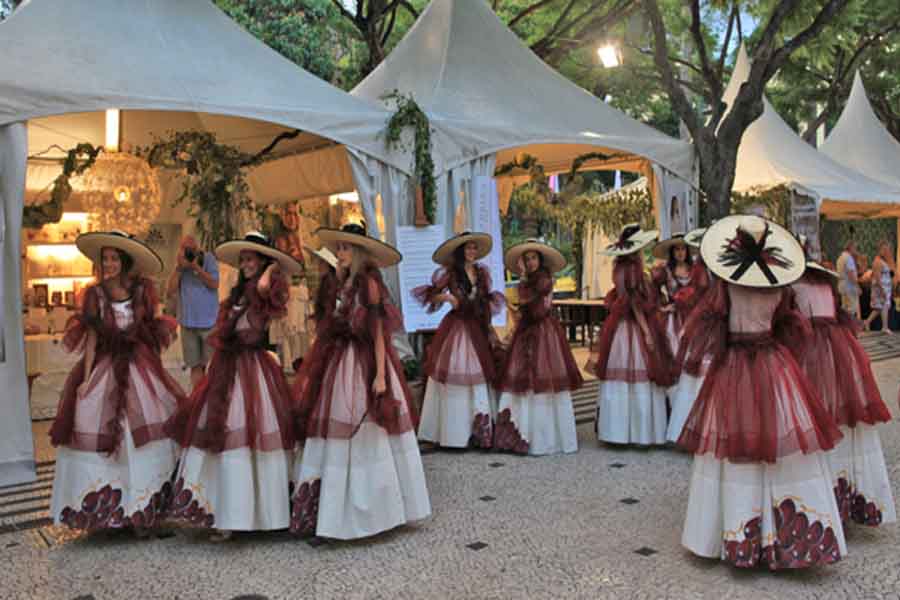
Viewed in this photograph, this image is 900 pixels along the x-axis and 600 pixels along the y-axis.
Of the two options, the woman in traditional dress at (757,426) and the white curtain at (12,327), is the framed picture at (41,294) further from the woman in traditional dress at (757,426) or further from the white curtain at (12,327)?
the woman in traditional dress at (757,426)

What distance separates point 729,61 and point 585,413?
16.8m

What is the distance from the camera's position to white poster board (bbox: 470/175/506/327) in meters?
8.33

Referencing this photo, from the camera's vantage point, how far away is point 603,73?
1579cm

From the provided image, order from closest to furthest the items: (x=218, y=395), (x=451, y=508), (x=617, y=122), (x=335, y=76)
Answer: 1. (x=218, y=395)
2. (x=451, y=508)
3. (x=617, y=122)
4. (x=335, y=76)

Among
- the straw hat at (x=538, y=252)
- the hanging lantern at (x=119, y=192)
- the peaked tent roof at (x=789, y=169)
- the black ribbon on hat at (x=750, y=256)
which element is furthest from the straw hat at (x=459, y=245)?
the peaked tent roof at (x=789, y=169)

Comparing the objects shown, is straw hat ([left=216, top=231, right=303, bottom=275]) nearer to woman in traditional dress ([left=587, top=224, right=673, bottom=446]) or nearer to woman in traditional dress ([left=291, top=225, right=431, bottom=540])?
woman in traditional dress ([left=291, top=225, right=431, bottom=540])

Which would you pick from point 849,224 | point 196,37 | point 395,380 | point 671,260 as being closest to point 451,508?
point 395,380

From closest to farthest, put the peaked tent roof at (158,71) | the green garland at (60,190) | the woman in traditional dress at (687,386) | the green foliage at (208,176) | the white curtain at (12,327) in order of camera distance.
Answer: the white curtain at (12,327) < the peaked tent roof at (158,71) < the woman in traditional dress at (687,386) < the green garland at (60,190) < the green foliage at (208,176)

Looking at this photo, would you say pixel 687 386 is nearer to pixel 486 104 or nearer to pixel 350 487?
pixel 350 487

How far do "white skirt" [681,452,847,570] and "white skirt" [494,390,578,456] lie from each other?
2.70 m

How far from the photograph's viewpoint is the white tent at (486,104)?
8.27 meters

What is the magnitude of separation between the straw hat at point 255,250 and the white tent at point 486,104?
11.5 feet

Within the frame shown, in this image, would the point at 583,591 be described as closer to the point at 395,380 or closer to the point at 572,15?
the point at 395,380

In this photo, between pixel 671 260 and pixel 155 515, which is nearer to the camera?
pixel 155 515
